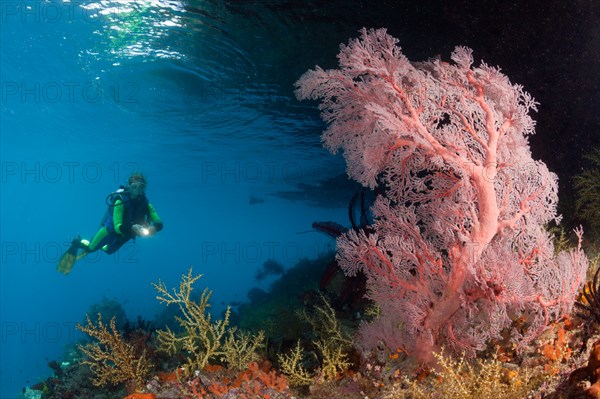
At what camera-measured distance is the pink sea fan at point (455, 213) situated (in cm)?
355

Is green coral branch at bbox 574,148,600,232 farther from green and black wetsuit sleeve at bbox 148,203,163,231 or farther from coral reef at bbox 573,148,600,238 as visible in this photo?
green and black wetsuit sleeve at bbox 148,203,163,231

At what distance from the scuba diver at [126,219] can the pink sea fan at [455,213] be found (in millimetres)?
9082

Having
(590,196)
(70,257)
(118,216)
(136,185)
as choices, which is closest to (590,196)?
(590,196)

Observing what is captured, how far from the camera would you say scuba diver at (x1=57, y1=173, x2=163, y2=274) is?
11750 mm

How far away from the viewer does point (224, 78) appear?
13680 mm

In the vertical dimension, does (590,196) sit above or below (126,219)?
above

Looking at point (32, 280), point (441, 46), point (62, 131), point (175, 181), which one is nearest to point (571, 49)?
point (441, 46)

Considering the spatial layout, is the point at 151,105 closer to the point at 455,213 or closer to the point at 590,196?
the point at 455,213

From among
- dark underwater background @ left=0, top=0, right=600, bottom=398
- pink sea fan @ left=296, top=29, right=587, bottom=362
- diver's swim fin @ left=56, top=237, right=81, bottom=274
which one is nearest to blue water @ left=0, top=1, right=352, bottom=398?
dark underwater background @ left=0, top=0, right=600, bottom=398

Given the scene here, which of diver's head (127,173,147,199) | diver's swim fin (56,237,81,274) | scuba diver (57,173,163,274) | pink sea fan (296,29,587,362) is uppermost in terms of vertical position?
pink sea fan (296,29,587,362)

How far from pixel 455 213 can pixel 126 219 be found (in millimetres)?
11659

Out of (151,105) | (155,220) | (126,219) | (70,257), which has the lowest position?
(70,257)

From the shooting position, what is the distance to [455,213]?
12.3 ft

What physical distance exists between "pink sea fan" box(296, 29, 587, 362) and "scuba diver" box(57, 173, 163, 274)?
908cm
